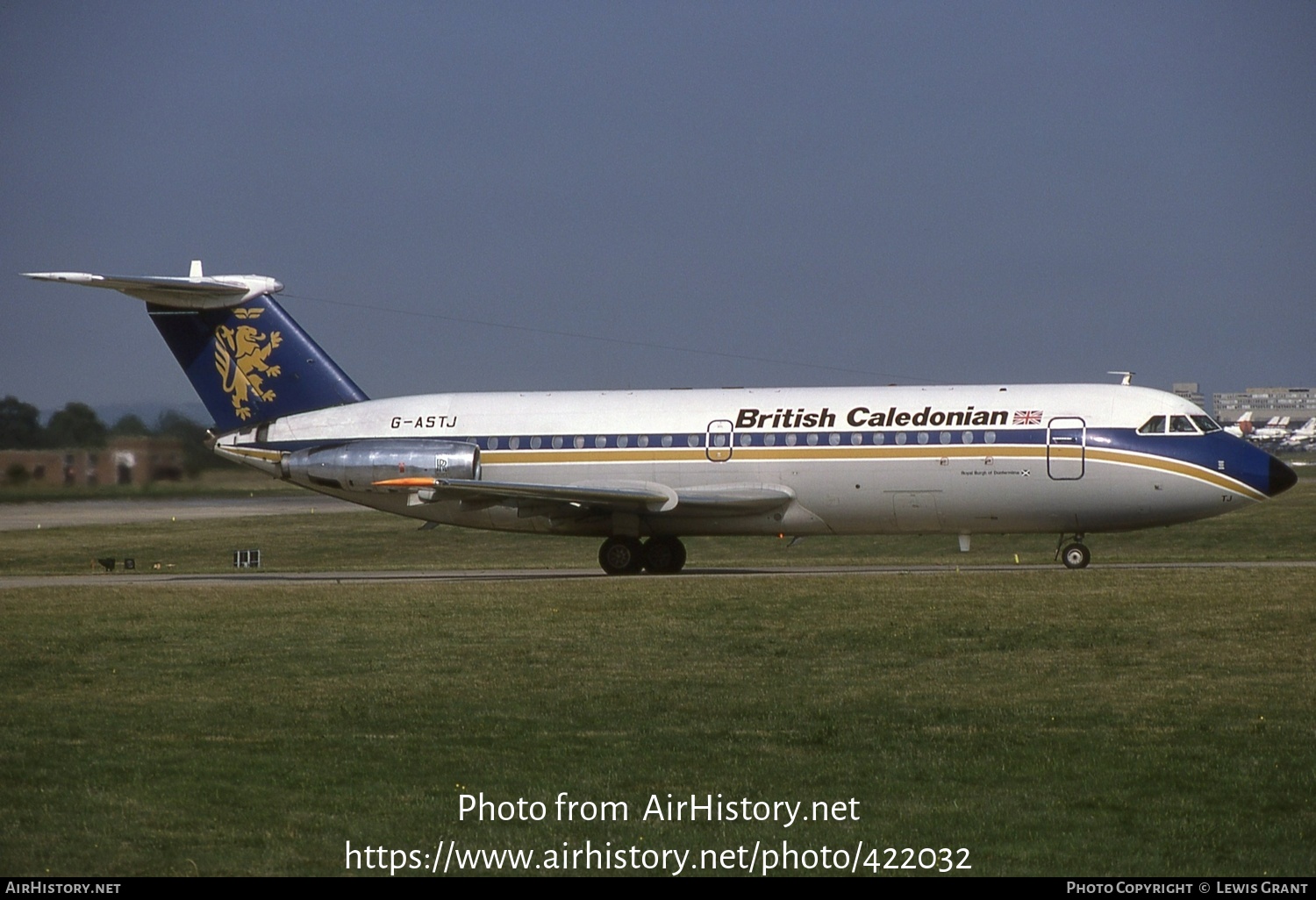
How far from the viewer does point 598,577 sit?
103 ft

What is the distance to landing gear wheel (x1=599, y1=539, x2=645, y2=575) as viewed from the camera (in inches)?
1275

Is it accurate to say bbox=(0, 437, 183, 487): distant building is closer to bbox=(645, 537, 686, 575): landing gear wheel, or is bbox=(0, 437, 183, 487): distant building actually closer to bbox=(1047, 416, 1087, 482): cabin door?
bbox=(645, 537, 686, 575): landing gear wheel

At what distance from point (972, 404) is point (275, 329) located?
1525cm

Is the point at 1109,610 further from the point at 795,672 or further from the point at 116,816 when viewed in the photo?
the point at 116,816

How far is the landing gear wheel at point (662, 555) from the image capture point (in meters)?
32.7

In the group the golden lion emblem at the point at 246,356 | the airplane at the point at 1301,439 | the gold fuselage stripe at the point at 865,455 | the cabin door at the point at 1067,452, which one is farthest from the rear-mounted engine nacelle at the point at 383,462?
the airplane at the point at 1301,439

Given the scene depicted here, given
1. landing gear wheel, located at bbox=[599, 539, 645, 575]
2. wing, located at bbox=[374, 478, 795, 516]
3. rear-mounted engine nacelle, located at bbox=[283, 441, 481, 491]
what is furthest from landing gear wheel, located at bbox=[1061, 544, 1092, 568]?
rear-mounted engine nacelle, located at bbox=[283, 441, 481, 491]

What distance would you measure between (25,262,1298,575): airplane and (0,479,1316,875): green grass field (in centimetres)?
336

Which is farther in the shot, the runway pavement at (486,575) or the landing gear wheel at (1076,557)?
the runway pavement at (486,575)

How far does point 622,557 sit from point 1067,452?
9.32 meters

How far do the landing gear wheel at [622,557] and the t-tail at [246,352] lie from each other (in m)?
7.03

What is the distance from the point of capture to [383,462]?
32469 millimetres

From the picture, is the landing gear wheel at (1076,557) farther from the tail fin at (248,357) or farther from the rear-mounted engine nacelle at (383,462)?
the tail fin at (248,357)
